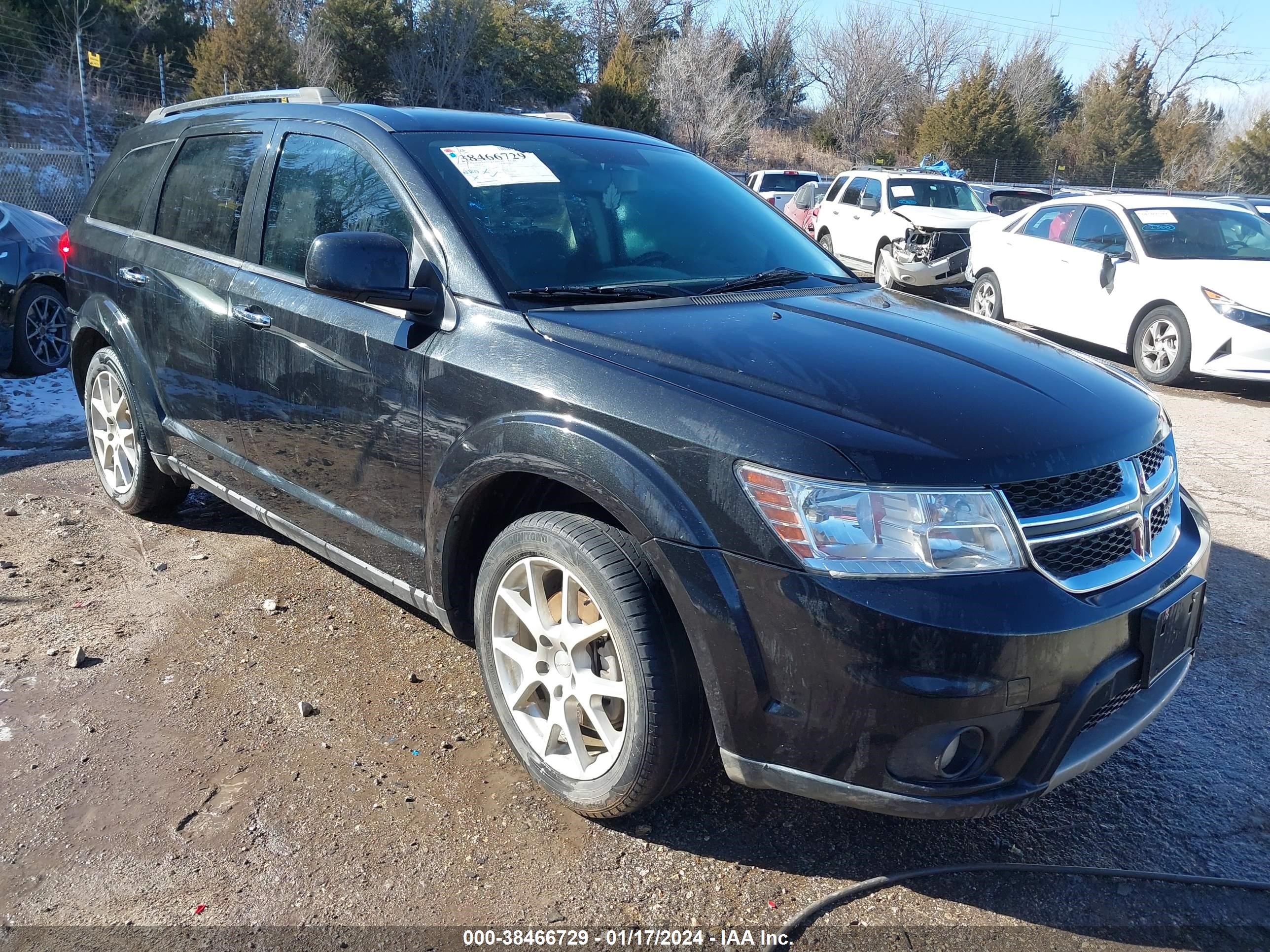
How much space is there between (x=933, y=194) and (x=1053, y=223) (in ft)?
→ 18.1

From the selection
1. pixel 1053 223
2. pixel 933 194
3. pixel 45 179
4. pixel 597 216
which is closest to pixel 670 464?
pixel 597 216

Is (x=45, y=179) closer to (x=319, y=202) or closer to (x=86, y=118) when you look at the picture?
(x=86, y=118)

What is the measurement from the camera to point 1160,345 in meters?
8.83

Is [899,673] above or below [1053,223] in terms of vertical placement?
below

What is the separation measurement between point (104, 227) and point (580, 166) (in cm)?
264

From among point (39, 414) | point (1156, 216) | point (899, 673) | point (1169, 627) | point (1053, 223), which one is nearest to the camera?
point (899, 673)

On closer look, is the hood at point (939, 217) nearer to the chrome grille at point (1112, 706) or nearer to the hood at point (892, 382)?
the hood at point (892, 382)

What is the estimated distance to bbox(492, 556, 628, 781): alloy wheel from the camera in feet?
Answer: 8.57

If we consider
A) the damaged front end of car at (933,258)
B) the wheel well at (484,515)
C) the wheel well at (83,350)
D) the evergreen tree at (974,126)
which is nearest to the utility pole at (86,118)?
the damaged front end of car at (933,258)

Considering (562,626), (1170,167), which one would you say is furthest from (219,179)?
(1170,167)

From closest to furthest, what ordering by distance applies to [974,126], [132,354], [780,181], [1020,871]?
[1020,871]
[132,354]
[780,181]
[974,126]

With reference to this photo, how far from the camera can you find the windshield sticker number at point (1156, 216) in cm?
933

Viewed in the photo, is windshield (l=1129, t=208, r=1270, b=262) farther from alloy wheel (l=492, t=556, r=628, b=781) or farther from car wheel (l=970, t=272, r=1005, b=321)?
alloy wheel (l=492, t=556, r=628, b=781)

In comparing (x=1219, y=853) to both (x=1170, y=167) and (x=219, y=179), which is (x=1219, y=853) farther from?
(x=1170, y=167)
